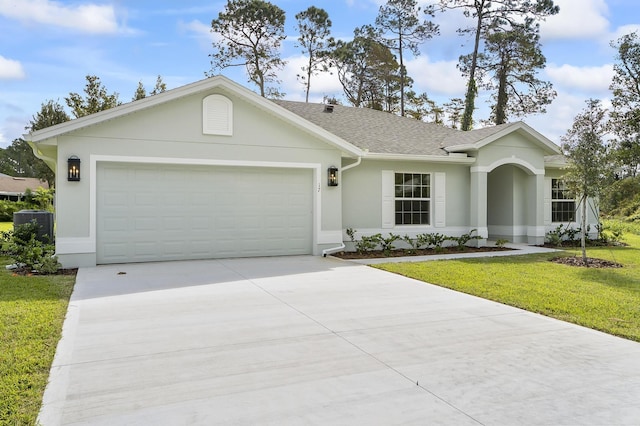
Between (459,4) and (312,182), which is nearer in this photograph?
(312,182)

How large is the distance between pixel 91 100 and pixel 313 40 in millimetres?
14313

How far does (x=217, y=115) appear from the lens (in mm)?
10484

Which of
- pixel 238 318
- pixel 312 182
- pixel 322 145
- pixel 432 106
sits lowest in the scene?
pixel 238 318

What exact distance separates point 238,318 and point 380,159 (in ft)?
26.9

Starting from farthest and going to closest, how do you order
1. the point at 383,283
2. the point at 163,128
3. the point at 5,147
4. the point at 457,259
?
the point at 5,147
the point at 457,259
the point at 163,128
the point at 383,283

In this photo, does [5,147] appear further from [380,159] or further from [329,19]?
[380,159]

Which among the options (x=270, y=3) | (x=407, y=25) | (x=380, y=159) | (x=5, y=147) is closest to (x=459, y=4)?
(x=407, y=25)

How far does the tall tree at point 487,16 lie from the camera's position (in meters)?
26.7

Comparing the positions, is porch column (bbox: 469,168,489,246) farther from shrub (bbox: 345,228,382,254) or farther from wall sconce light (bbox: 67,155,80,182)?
wall sconce light (bbox: 67,155,80,182)

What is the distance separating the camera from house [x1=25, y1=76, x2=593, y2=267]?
955cm

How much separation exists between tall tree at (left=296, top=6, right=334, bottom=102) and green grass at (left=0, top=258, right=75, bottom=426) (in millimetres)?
25181

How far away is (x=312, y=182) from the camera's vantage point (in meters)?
11.7

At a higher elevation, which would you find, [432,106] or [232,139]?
[432,106]

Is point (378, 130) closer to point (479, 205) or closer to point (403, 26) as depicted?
point (479, 205)
